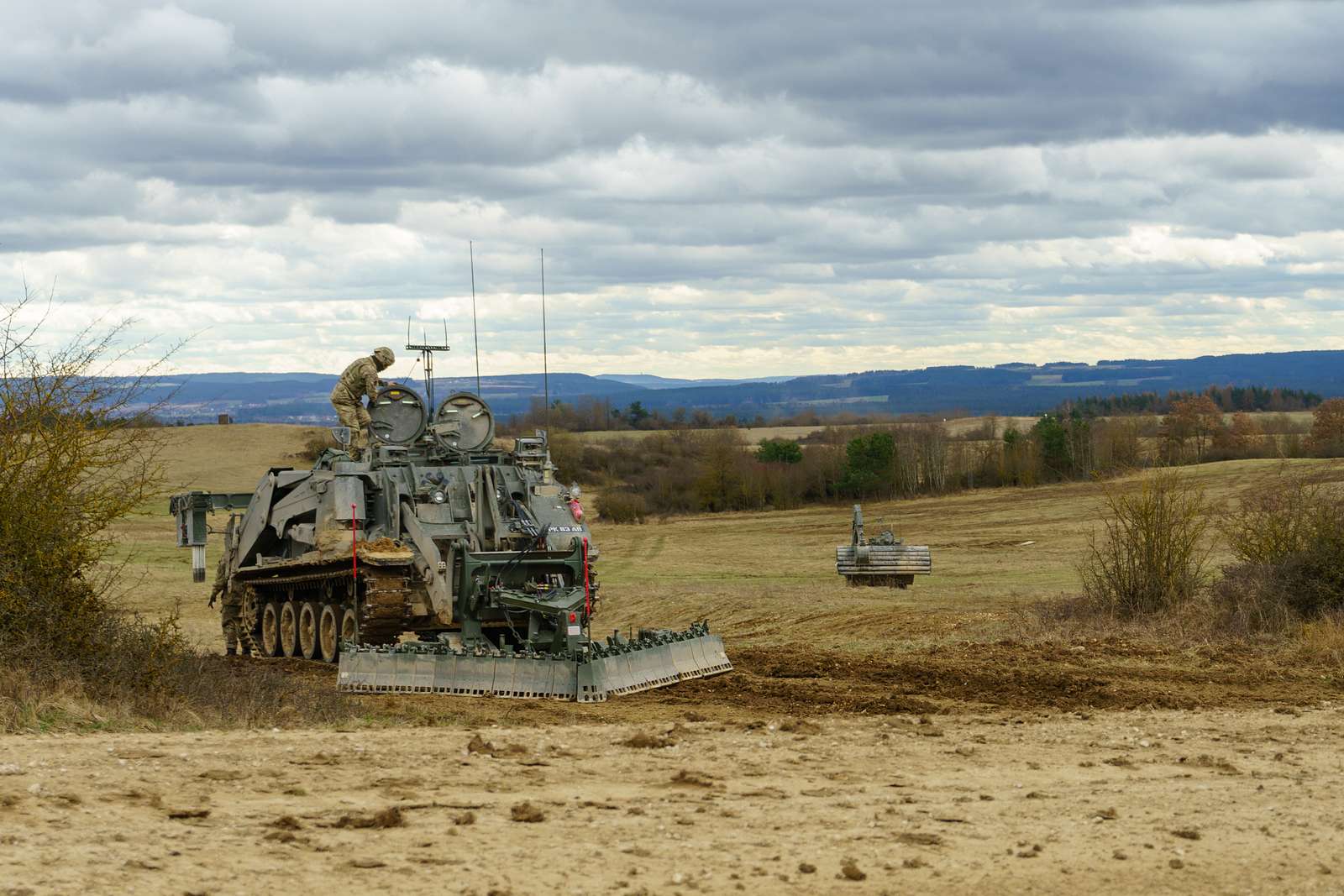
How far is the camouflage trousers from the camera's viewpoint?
67.3 feet

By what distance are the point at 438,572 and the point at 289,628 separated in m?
3.95

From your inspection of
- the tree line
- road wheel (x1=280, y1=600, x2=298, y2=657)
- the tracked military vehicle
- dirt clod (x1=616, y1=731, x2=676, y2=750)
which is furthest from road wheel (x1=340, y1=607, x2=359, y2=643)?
the tree line

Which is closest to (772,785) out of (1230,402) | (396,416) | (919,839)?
(919,839)

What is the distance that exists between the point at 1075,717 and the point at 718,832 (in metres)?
5.87

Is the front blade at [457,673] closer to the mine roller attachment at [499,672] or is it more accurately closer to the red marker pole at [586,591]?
the mine roller attachment at [499,672]

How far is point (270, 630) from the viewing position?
22.3 metres

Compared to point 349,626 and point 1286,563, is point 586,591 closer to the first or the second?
point 349,626

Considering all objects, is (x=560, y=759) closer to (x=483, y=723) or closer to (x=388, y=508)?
(x=483, y=723)

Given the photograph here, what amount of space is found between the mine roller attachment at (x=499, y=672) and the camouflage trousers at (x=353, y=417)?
15.4 feet

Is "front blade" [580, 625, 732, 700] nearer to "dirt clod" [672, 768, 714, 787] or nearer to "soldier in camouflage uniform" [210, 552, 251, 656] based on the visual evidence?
"dirt clod" [672, 768, 714, 787]

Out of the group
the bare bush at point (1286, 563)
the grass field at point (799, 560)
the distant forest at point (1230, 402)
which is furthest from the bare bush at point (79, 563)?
the distant forest at point (1230, 402)

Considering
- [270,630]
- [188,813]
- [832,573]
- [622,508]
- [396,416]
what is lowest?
[832,573]

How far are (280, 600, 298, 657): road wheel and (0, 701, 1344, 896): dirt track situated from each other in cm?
871

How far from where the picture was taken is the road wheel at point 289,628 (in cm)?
2136
